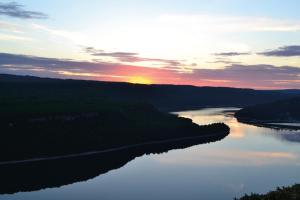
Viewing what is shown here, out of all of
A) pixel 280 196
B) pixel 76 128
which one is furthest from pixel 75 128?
pixel 280 196

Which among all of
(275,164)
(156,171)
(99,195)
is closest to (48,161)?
(156,171)

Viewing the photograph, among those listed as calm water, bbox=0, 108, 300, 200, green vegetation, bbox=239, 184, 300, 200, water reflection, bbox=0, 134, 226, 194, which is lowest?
water reflection, bbox=0, 134, 226, 194

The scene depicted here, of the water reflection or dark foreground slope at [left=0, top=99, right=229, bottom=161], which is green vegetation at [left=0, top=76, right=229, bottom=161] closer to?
dark foreground slope at [left=0, top=99, right=229, bottom=161]

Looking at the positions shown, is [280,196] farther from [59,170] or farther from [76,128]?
[76,128]

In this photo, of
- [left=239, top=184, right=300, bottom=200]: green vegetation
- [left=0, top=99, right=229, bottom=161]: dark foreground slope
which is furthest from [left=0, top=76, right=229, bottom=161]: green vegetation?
[left=239, top=184, right=300, bottom=200]: green vegetation

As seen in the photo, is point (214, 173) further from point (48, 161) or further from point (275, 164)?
point (48, 161)

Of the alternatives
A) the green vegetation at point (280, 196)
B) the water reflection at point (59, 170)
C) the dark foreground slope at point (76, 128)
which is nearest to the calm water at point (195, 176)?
the water reflection at point (59, 170)

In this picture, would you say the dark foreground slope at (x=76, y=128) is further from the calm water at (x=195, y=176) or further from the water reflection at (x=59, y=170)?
the calm water at (x=195, y=176)
